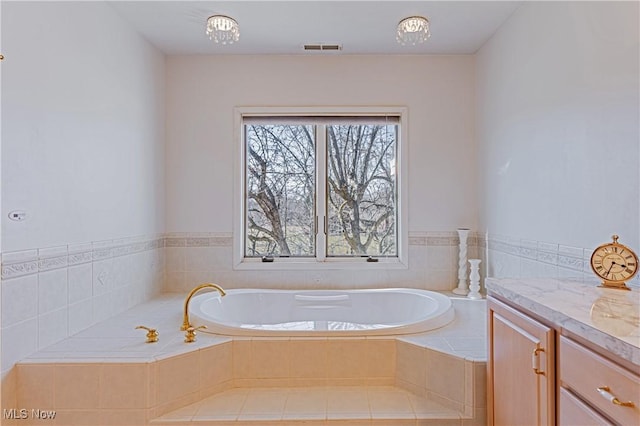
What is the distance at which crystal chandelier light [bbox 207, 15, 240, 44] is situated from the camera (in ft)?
7.68

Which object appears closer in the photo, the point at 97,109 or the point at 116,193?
the point at 97,109

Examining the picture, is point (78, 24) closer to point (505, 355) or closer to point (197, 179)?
point (197, 179)

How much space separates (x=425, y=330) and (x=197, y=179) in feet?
7.01

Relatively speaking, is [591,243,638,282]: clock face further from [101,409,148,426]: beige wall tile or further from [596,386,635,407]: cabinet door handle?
[101,409,148,426]: beige wall tile

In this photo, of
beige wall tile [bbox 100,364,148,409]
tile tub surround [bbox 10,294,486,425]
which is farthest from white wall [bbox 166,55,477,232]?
beige wall tile [bbox 100,364,148,409]

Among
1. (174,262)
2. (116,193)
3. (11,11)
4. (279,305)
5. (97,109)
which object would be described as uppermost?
(11,11)

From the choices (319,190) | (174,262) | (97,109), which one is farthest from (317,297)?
(97,109)

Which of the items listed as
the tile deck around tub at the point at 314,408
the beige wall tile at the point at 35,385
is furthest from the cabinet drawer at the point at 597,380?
the beige wall tile at the point at 35,385

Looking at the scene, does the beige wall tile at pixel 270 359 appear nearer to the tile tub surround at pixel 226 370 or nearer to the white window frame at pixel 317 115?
the tile tub surround at pixel 226 370

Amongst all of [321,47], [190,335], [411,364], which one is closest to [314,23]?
[321,47]

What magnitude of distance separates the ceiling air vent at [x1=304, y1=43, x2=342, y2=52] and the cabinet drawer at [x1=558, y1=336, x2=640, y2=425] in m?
2.52

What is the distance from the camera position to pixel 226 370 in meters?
1.92

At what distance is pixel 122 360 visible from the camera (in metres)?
1.70

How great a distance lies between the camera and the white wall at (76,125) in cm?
165
